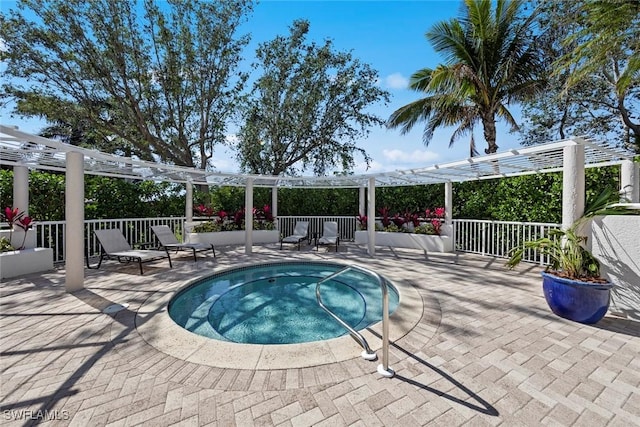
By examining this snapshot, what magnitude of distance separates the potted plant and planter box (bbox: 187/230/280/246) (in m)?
8.79

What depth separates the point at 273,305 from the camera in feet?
17.4

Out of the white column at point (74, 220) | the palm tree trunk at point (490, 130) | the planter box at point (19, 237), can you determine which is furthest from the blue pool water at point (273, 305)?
the palm tree trunk at point (490, 130)

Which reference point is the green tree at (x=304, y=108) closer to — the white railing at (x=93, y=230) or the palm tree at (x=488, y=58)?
the palm tree at (x=488, y=58)

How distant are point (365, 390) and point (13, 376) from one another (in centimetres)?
331

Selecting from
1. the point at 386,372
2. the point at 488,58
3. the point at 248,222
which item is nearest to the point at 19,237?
the point at 248,222

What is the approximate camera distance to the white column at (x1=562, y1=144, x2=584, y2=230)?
4348 mm

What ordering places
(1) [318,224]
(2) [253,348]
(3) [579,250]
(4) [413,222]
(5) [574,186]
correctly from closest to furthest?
(2) [253,348], (3) [579,250], (5) [574,186], (4) [413,222], (1) [318,224]

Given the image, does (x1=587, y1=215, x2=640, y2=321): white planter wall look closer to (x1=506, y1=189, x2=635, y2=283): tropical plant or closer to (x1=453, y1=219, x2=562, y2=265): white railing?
(x1=506, y1=189, x2=635, y2=283): tropical plant

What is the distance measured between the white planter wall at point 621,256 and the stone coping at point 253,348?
2.85 meters

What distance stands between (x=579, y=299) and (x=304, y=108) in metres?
13.1

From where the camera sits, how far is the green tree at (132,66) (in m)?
10.7

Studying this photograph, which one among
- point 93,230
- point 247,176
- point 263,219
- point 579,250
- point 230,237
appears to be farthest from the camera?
point 263,219

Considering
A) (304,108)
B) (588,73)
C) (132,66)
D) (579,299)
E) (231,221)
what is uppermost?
(132,66)

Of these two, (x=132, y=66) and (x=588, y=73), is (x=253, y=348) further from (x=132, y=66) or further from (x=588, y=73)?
(x=132, y=66)
